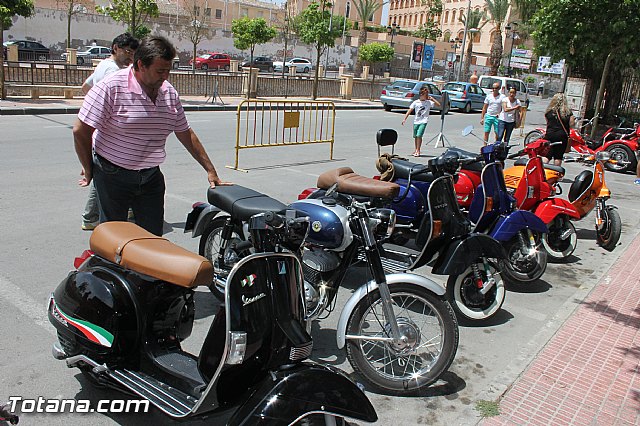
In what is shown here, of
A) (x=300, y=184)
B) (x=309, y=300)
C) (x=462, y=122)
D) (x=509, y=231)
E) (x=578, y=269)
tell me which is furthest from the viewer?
(x=462, y=122)

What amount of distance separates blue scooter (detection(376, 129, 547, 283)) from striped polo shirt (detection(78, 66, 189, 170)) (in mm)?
2457

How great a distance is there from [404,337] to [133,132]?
Answer: 216cm

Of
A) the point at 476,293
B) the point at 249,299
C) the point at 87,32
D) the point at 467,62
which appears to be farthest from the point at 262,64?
the point at 249,299

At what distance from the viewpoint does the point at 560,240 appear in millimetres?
6621

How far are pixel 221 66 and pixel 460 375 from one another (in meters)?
46.2

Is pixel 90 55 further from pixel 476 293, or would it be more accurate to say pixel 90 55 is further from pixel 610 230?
pixel 476 293

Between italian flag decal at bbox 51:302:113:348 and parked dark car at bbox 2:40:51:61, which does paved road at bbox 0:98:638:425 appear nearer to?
italian flag decal at bbox 51:302:113:348

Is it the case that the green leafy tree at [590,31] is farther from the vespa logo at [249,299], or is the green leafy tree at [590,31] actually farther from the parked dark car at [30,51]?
the parked dark car at [30,51]

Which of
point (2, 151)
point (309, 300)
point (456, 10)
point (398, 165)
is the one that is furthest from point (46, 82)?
point (456, 10)

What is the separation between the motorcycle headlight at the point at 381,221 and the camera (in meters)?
3.53

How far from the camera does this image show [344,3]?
91375 mm

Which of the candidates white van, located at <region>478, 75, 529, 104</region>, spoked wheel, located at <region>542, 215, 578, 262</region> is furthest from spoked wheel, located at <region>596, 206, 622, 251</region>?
white van, located at <region>478, 75, 529, 104</region>

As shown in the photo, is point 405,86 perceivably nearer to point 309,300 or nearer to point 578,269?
point 578,269

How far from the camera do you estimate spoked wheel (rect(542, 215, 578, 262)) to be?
256 inches
